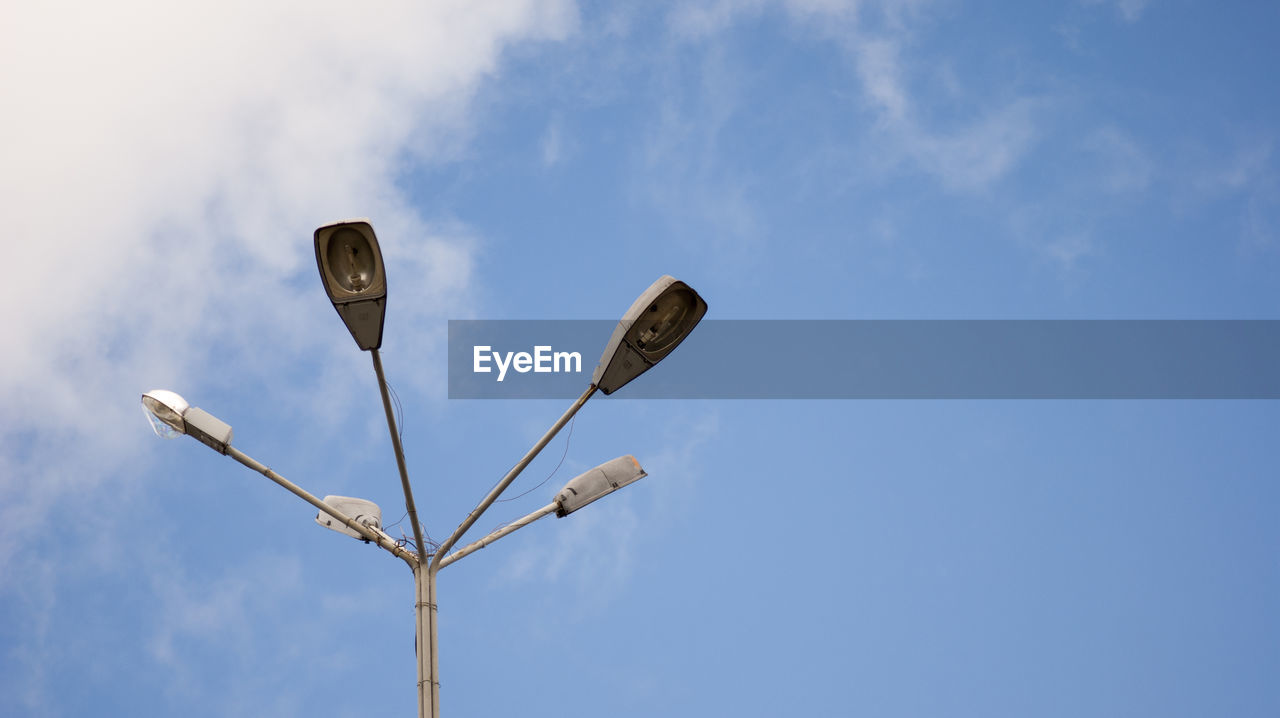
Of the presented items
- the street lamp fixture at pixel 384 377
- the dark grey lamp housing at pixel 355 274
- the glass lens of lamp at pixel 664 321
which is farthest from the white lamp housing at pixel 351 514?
the glass lens of lamp at pixel 664 321

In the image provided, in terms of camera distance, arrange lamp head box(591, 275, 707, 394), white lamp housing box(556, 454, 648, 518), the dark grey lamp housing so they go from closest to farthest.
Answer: the dark grey lamp housing
lamp head box(591, 275, 707, 394)
white lamp housing box(556, 454, 648, 518)

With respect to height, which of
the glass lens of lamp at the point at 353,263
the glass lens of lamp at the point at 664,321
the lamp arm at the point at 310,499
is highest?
the glass lens of lamp at the point at 353,263

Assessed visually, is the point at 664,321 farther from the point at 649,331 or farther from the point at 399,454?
the point at 399,454

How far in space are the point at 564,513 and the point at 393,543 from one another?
1458mm

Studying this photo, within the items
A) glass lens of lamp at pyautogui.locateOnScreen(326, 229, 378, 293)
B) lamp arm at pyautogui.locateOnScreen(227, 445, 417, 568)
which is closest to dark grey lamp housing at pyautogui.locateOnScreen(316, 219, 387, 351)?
glass lens of lamp at pyautogui.locateOnScreen(326, 229, 378, 293)

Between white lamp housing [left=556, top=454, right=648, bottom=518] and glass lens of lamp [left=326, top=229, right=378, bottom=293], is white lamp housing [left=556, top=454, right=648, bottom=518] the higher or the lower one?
the lower one

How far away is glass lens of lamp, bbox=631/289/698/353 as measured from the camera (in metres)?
9.23

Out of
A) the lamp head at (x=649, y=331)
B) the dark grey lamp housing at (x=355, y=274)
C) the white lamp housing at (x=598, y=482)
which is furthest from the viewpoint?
the white lamp housing at (x=598, y=482)

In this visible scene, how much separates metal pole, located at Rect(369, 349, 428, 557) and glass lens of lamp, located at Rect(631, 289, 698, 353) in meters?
1.97

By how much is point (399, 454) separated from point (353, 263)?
1.53 meters

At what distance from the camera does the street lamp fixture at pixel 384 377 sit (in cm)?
867

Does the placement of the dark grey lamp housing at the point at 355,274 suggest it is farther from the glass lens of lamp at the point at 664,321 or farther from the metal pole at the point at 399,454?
the glass lens of lamp at the point at 664,321

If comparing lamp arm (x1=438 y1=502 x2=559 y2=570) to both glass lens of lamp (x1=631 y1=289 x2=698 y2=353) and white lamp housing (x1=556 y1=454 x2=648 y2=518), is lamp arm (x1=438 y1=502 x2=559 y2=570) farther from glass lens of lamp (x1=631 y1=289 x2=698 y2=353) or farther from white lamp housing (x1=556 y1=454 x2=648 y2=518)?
glass lens of lamp (x1=631 y1=289 x2=698 y2=353)

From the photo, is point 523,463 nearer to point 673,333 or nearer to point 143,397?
point 673,333
